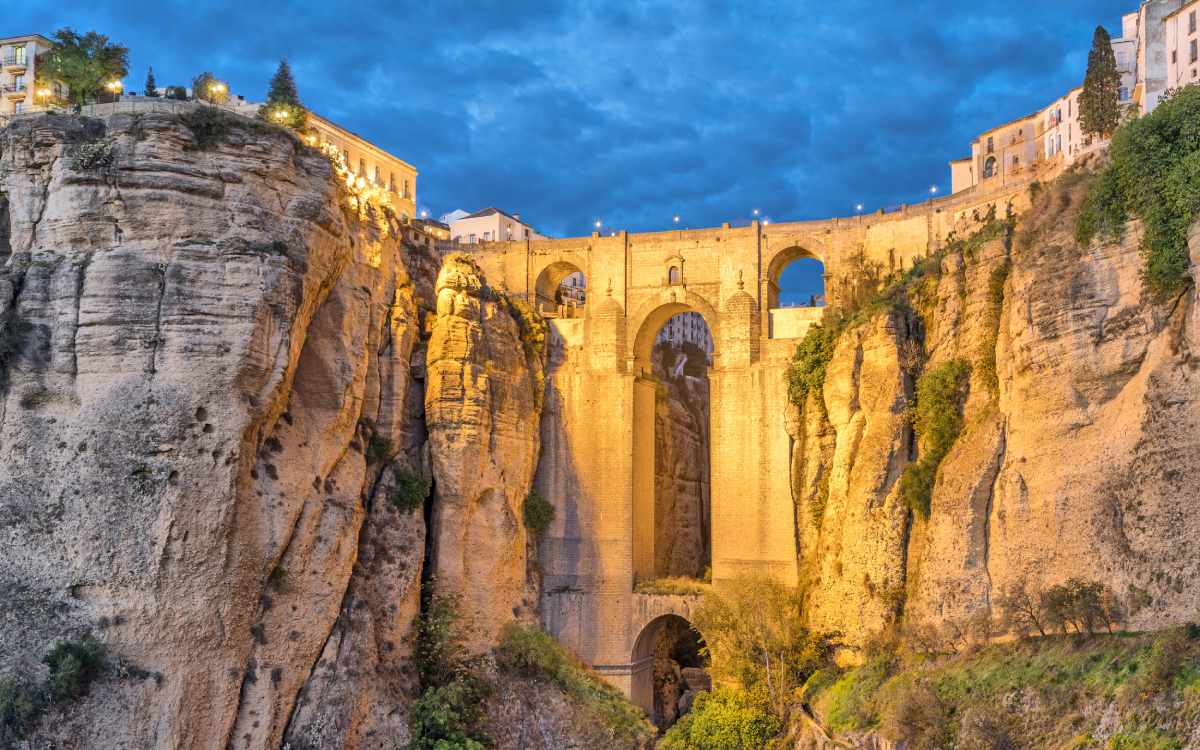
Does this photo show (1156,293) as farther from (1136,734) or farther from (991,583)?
(1136,734)

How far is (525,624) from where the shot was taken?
42.1m

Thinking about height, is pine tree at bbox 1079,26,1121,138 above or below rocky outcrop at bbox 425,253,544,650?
above

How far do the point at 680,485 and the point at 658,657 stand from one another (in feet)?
24.6

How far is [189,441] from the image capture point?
1188 inches

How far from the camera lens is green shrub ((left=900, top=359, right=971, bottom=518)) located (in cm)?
3541

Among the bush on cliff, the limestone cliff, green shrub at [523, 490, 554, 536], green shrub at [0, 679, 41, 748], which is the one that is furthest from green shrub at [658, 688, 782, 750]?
green shrub at [0, 679, 41, 748]

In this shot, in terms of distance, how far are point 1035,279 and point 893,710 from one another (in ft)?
37.6

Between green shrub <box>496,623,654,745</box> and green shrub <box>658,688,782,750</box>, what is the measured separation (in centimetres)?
118

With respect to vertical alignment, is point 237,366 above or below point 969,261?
below

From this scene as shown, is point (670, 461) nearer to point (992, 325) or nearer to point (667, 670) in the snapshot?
point (667, 670)

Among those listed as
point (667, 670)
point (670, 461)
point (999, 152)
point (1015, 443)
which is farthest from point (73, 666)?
point (999, 152)

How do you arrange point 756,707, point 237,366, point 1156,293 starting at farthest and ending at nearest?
point 756,707 < point 237,366 < point 1156,293

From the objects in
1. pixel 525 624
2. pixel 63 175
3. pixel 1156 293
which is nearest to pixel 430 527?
pixel 525 624

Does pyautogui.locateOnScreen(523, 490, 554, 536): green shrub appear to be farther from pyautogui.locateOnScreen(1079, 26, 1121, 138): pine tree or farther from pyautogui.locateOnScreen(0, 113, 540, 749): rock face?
pyautogui.locateOnScreen(1079, 26, 1121, 138): pine tree
